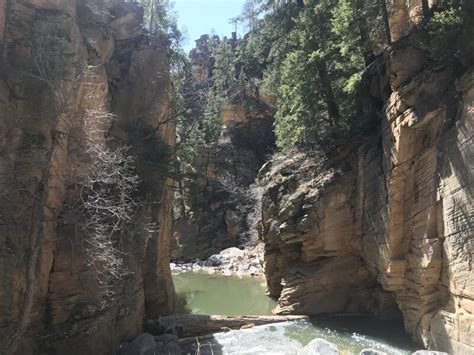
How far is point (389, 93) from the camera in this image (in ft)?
51.1

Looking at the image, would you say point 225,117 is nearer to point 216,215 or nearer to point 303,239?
point 216,215

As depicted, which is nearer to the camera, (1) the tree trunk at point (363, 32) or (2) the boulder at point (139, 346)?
(2) the boulder at point (139, 346)

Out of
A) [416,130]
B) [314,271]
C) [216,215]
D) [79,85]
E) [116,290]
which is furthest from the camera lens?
[216,215]

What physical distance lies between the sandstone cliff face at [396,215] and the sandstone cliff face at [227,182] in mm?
15109

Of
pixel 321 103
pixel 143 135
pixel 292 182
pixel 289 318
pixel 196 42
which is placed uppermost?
pixel 196 42

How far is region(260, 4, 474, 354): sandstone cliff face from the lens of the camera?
11000 mm

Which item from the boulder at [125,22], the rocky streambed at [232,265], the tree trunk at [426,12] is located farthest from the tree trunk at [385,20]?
the rocky streambed at [232,265]

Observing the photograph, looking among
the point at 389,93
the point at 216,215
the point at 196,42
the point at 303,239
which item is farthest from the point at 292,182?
the point at 196,42

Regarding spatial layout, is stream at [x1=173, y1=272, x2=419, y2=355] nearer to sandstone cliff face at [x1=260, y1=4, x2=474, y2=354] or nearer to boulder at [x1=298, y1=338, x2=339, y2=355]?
sandstone cliff face at [x1=260, y1=4, x2=474, y2=354]

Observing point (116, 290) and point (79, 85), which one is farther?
point (116, 290)

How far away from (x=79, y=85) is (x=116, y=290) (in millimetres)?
5421

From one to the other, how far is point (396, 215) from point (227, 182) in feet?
83.0

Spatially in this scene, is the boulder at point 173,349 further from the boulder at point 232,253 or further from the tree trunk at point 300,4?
the boulder at point 232,253

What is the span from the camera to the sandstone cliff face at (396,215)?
11000 mm
